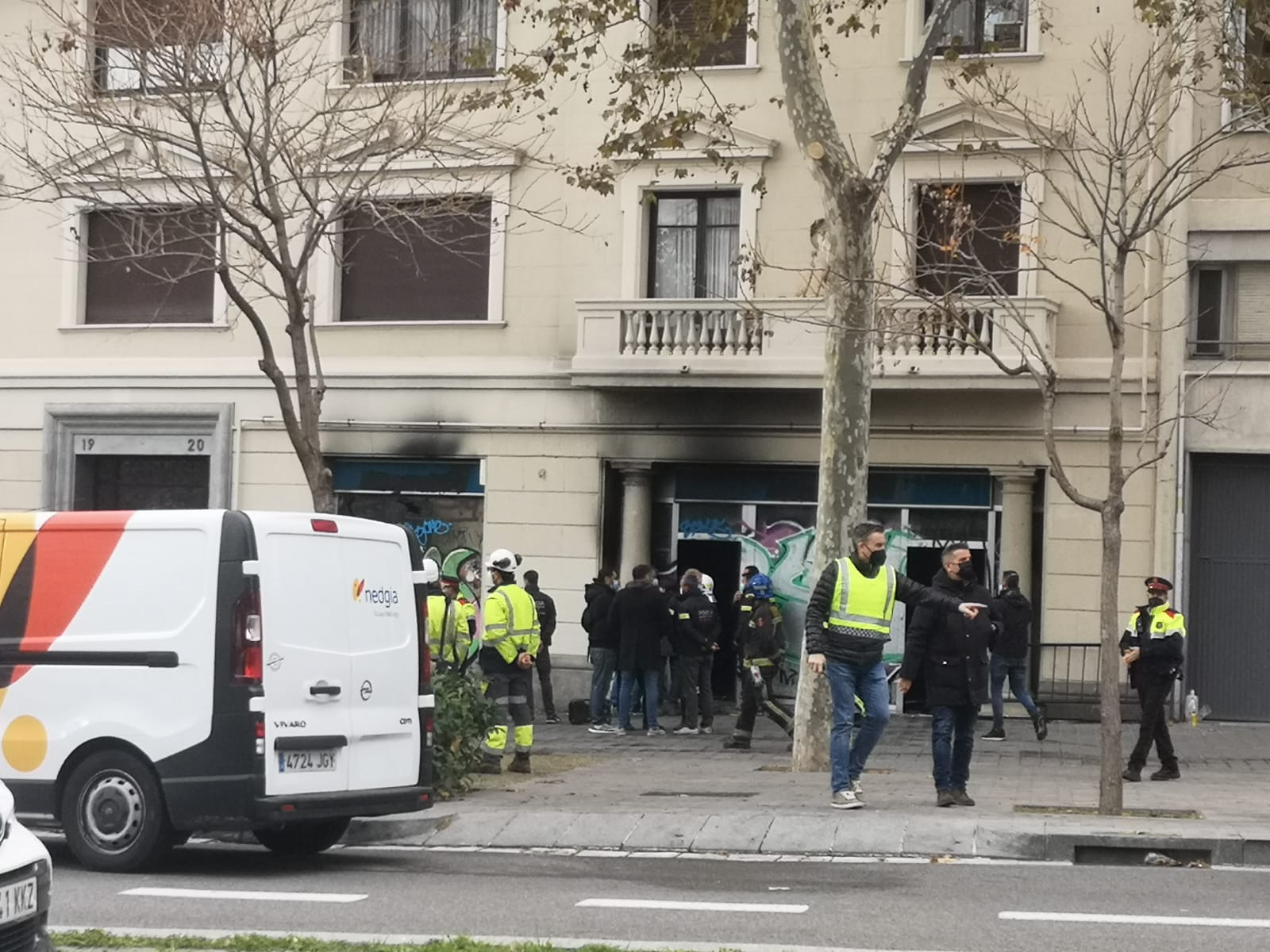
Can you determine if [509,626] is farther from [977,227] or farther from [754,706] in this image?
[977,227]

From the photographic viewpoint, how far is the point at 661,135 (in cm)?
1805

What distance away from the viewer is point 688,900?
31.6 ft

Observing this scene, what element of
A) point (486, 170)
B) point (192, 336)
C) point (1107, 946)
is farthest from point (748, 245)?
point (1107, 946)

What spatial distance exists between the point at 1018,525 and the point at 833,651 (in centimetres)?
1070

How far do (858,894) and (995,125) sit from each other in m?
14.7

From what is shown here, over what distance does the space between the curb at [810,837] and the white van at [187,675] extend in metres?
1.25

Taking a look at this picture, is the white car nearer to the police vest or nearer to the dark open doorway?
the police vest

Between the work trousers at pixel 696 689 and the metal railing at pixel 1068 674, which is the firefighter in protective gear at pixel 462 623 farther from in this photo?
the metal railing at pixel 1068 674

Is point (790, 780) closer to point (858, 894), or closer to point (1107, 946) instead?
point (858, 894)

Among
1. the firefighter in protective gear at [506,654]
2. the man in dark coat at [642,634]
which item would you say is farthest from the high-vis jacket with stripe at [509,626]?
the man in dark coat at [642,634]

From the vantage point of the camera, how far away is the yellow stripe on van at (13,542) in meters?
11.0

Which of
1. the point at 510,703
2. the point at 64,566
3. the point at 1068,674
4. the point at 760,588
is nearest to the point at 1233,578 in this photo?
the point at 1068,674

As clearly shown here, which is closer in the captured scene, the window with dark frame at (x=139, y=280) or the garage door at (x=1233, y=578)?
the garage door at (x=1233, y=578)

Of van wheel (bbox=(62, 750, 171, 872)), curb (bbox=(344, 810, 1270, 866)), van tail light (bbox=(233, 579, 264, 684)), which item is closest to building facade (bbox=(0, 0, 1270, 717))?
curb (bbox=(344, 810, 1270, 866))
